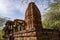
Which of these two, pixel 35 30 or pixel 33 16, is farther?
pixel 33 16

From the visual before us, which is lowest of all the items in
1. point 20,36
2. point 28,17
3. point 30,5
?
point 20,36

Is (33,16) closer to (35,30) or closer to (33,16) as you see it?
(33,16)

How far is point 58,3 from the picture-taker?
55.2 ft

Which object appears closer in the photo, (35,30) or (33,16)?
(35,30)

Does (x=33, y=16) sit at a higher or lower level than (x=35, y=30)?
higher

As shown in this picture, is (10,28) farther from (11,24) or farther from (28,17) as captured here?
(28,17)

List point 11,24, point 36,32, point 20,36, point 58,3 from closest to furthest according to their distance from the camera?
point 36,32 → point 20,36 → point 11,24 → point 58,3

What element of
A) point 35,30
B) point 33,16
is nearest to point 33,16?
point 33,16

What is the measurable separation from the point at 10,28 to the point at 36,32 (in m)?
5.31

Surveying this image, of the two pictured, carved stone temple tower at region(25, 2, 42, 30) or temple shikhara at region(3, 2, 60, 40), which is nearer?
temple shikhara at region(3, 2, 60, 40)

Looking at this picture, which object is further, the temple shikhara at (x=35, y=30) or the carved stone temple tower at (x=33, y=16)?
the carved stone temple tower at (x=33, y=16)

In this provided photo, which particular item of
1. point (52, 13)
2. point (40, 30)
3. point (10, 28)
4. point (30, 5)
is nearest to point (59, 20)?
point (52, 13)

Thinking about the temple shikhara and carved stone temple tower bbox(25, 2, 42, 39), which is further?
carved stone temple tower bbox(25, 2, 42, 39)

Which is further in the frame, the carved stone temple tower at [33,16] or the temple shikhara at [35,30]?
the carved stone temple tower at [33,16]
